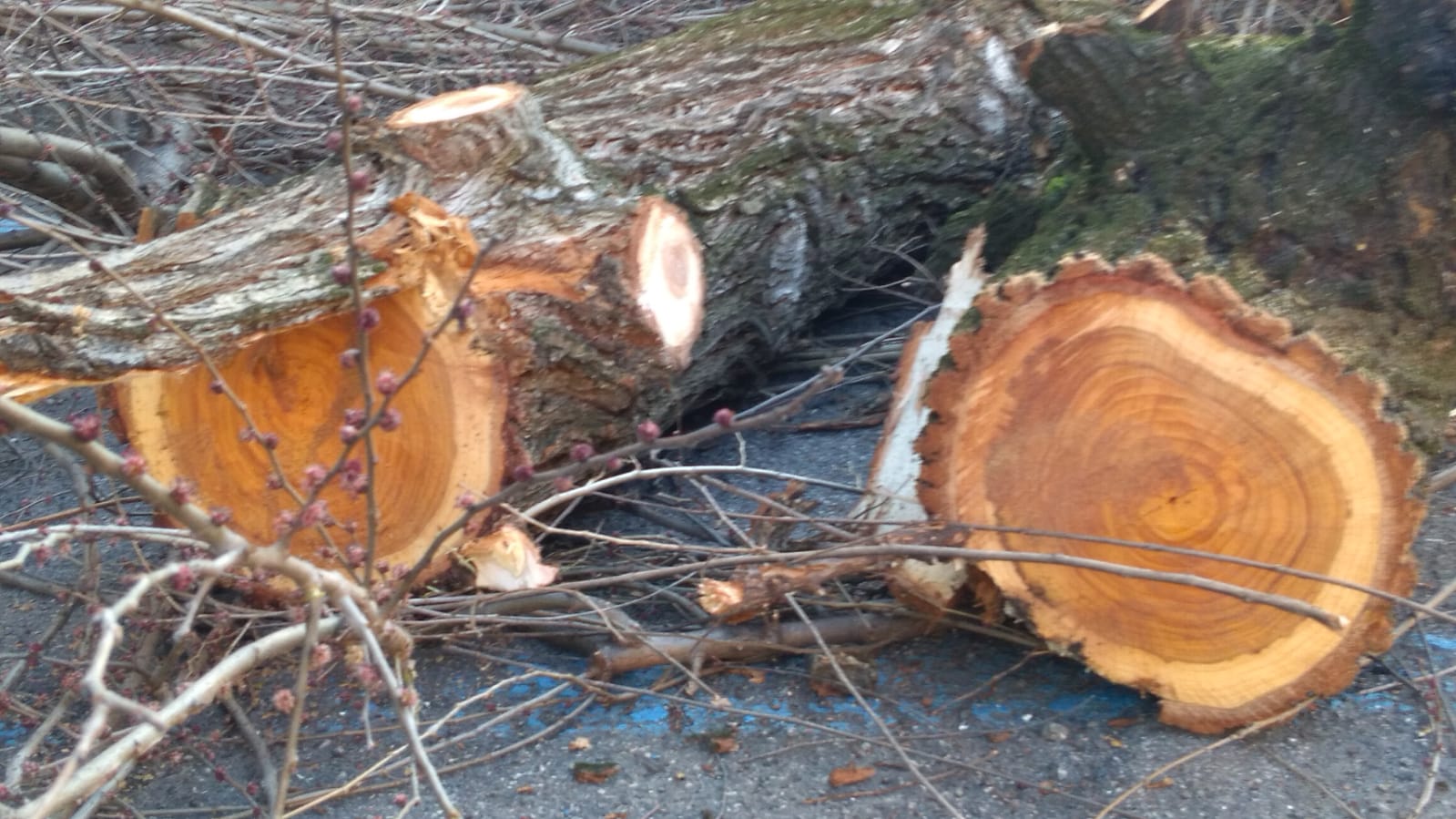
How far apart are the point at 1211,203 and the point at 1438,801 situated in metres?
1.13

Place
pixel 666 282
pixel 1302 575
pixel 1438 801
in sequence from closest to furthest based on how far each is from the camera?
pixel 1302 575 < pixel 1438 801 < pixel 666 282

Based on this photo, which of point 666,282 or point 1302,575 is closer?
point 1302,575

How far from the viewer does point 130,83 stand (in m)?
4.00

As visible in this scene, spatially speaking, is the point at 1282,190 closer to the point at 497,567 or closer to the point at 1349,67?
the point at 1349,67

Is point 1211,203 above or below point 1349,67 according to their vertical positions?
below

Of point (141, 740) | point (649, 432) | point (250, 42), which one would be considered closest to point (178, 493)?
point (141, 740)

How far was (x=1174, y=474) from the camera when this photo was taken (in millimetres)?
2072

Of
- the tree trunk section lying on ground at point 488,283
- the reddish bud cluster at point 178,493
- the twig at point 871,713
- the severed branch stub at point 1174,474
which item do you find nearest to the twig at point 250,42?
the tree trunk section lying on ground at point 488,283

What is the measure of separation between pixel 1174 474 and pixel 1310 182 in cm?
67

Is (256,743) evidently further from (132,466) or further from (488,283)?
(132,466)

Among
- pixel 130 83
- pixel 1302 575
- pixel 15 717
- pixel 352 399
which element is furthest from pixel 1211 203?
pixel 130 83

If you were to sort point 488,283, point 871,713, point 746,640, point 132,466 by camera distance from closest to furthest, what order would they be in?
point 132,466 < point 871,713 < point 746,640 < point 488,283

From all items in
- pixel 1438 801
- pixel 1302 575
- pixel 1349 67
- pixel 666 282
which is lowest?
pixel 1438 801

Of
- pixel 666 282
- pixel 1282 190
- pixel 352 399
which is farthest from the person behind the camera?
pixel 666 282
